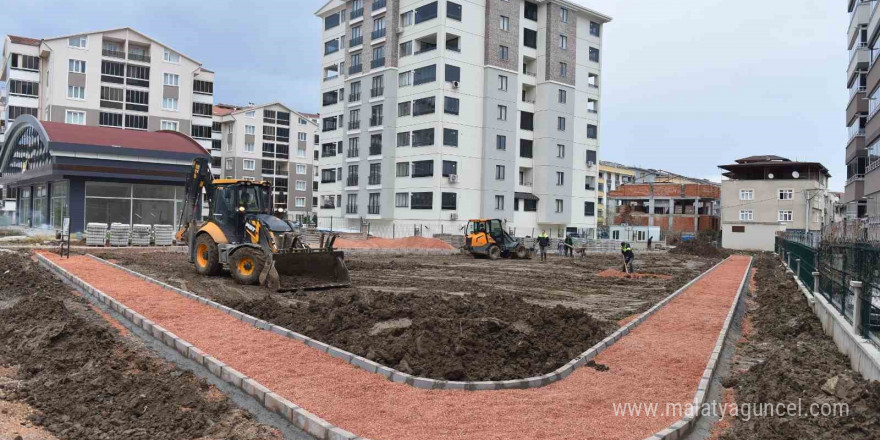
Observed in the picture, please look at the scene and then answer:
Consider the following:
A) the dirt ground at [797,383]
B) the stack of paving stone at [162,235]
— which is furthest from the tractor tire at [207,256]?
the stack of paving stone at [162,235]

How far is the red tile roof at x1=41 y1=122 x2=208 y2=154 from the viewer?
3628cm

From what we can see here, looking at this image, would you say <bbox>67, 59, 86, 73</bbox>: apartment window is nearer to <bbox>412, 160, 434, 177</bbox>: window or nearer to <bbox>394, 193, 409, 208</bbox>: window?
<bbox>394, 193, 409, 208</bbox>: window

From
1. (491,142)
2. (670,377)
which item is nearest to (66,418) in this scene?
(670,377)

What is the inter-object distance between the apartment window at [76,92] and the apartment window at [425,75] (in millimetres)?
35571

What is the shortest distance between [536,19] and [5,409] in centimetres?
5225

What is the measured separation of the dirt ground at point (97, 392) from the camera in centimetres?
608

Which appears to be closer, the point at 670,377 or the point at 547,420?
the point at 547,420

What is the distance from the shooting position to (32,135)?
39844 mm

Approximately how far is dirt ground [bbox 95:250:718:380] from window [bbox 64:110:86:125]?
47.8 m

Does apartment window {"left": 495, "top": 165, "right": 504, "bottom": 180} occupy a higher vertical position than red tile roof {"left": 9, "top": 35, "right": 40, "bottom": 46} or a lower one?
lower

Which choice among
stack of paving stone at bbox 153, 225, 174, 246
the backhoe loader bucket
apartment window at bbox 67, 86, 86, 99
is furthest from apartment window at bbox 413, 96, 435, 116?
apartment window at bbox 67, 86, 86, 99

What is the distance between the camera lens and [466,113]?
4856 centimetres

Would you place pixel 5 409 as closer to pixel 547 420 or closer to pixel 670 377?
A: pixel 547 420

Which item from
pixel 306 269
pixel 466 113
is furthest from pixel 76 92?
pixel 306 269
